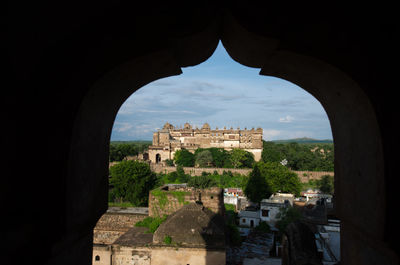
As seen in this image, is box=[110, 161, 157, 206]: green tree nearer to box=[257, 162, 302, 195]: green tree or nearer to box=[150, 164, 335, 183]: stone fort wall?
box=[257, 162, 302, 195]: green tree

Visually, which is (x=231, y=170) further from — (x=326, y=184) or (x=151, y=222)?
(x=151, y=222)

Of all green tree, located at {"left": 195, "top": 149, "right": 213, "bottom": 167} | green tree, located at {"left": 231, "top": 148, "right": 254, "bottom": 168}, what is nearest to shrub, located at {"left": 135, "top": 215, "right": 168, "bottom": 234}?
green tree, located at {"left": 195, "top": 149, "right": 213, "bottom": 167}

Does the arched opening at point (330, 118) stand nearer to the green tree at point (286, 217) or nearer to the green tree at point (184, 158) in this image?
the green tree at point (286, 217)

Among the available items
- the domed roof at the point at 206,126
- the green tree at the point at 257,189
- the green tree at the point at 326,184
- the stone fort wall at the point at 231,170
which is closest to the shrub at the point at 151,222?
the green tree at the point at 257,189

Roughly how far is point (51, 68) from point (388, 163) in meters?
2.05

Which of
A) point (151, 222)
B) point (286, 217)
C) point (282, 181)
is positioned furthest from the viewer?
point (282, 181)

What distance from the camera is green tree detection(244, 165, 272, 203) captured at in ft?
94.7

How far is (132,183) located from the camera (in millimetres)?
26078

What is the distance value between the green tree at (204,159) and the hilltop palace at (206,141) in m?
5.87

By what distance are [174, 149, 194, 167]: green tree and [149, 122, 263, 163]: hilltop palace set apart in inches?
120

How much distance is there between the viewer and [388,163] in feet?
4.77

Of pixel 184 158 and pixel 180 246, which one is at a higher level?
pixel 184 158

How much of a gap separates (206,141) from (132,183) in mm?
32896

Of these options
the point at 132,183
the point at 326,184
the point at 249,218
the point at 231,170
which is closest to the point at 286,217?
the point at 249,218
